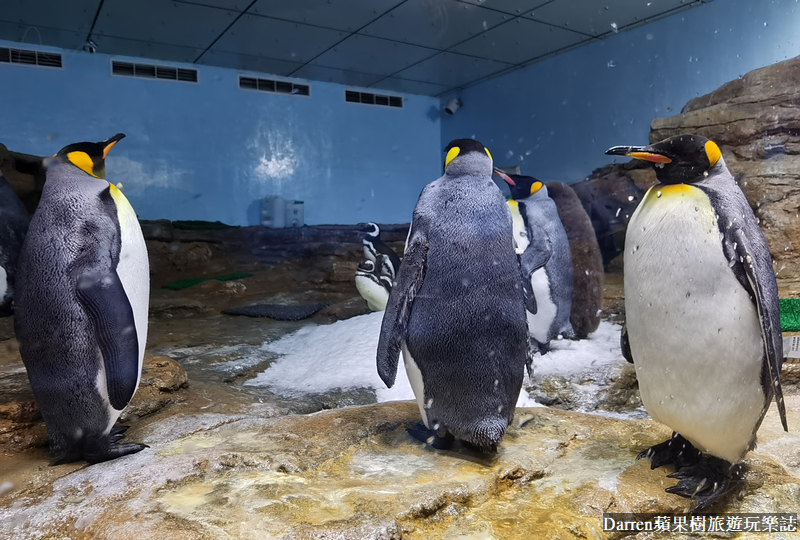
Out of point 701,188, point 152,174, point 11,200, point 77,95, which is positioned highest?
point 77,95

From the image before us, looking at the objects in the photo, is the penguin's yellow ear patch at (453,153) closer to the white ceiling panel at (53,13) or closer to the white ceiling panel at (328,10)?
the white ceiling panel at (328,10)

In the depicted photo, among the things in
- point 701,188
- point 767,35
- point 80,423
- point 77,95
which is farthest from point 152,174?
point 767,35

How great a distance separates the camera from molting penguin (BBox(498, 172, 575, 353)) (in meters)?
2.93

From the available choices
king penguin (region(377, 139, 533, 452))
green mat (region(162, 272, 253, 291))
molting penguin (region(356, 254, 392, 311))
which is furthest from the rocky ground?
molting penguin (region(356, 254, 392, 311))

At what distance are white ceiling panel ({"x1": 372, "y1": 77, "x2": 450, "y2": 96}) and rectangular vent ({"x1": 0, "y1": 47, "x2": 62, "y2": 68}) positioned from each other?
63.6 inches

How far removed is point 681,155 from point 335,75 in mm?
2347

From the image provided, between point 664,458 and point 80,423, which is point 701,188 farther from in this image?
point 80,423

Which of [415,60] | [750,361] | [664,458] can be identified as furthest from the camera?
[415,60]

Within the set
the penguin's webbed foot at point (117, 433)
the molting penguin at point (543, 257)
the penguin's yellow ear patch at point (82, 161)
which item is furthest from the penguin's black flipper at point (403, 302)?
the molting penguin at point (543, 257)

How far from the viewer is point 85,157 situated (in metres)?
1.53

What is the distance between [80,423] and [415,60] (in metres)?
2.39

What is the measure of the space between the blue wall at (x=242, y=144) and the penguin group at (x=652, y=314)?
160cm

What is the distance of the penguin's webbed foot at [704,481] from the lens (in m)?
1.12

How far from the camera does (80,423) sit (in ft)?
4.74
